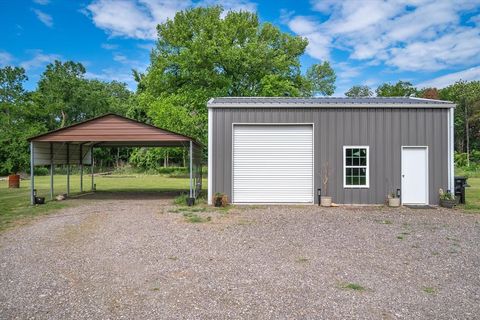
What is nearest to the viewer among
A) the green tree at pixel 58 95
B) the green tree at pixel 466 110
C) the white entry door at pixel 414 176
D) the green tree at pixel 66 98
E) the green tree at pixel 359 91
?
the white entry door at pixel 414 176

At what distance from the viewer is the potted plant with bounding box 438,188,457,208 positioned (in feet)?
39.1

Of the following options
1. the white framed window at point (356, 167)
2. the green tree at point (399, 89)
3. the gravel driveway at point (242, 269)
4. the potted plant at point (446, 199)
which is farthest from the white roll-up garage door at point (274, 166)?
the green tree at point (399, 89)

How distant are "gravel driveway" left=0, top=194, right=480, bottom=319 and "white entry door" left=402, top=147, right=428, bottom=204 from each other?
10.3 feet

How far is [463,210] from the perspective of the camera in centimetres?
1138

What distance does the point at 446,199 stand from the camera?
12.1m

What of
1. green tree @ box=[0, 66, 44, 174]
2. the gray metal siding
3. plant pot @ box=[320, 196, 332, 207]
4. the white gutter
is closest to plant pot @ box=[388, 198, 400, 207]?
the gray metal siding

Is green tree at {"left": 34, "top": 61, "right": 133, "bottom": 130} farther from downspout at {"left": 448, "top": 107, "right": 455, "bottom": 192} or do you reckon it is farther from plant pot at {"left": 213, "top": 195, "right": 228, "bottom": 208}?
Answer: downspout at {"left": 448, "top": 107, "right": 455, "bottom": 192}

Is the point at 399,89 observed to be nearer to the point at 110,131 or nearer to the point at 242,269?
the point at 110,131

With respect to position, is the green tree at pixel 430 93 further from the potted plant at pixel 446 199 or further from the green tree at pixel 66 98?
the potted plant at pixel 446 199

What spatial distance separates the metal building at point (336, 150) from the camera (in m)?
12.5

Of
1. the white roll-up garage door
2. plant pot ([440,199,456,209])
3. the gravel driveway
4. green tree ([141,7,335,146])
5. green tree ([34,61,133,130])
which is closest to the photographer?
the gravel driveway

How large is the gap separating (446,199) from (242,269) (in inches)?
388

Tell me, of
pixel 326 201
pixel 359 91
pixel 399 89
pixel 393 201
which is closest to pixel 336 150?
pixel 326 201

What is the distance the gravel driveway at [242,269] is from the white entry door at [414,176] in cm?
314
